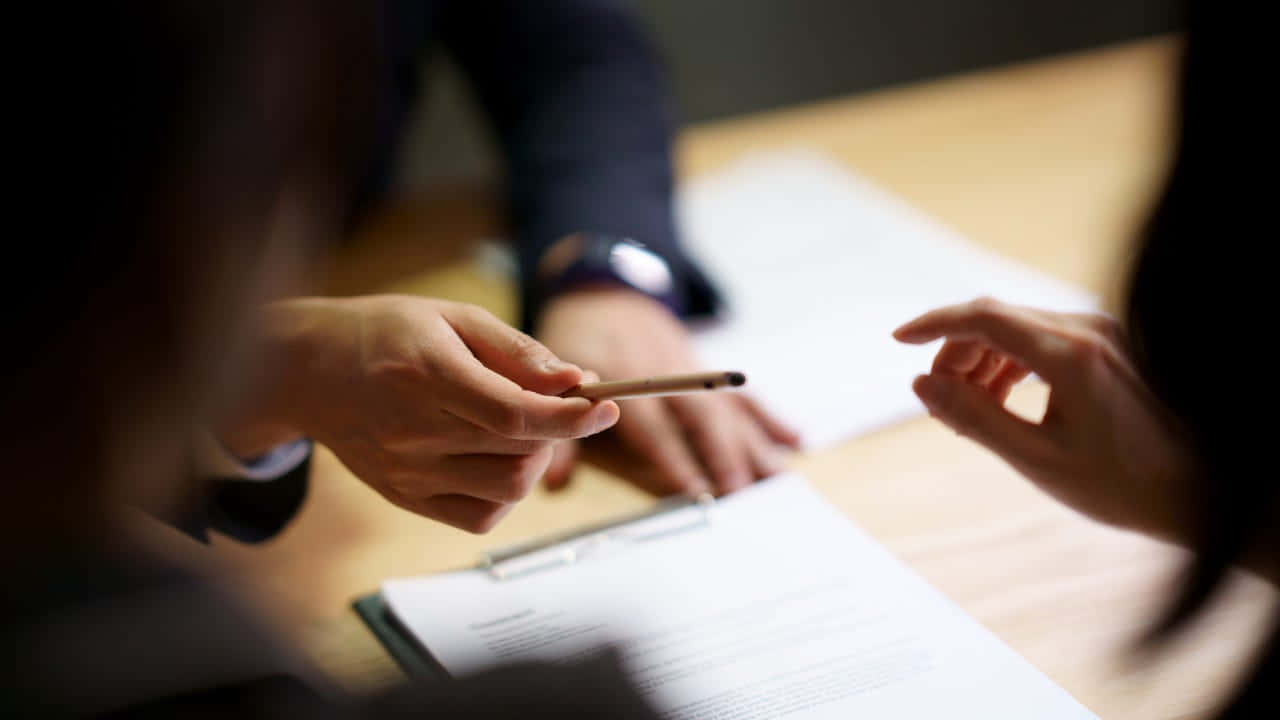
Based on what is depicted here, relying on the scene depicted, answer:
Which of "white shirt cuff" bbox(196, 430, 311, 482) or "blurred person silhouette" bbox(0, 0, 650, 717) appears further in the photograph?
"white shirt cuff" bbox(196, 430, 311, 482)

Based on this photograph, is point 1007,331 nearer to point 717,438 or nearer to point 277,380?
point 717,438

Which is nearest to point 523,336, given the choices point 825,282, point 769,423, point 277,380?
point 277,380

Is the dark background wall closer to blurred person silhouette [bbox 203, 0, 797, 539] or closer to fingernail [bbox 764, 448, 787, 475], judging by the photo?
blurred person silhouette [bbox 203, 0, 797, 539]

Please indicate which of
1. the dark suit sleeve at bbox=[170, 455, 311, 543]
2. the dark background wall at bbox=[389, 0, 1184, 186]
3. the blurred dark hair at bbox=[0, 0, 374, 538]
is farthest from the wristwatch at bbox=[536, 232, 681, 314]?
the dark background wall at bbox=[389, 0, 1184, 186]

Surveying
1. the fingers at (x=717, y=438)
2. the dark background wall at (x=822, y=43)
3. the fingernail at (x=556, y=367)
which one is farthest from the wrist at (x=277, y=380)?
the dark background wall at (x=822, y=43)

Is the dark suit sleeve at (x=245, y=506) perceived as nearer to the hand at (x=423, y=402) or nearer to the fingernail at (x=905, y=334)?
the hand at (x=423, y=402)

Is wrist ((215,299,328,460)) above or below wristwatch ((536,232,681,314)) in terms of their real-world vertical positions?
above

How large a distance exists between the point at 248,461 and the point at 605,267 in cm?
29

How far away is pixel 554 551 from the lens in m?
0.56

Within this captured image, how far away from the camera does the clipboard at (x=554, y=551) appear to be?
50cm

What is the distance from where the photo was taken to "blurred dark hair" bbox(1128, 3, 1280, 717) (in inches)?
13.4

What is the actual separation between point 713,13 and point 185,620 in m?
1.33

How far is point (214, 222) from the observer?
0.39m

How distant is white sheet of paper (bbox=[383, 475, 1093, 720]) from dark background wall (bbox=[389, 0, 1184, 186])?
1.04 m
